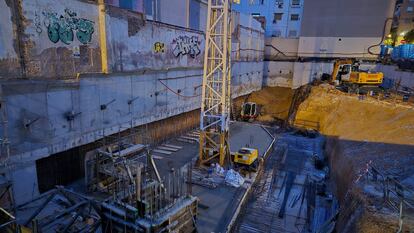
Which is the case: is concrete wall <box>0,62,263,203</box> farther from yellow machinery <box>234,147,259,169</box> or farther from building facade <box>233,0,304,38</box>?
building facade <box>233,0,304,38</box>

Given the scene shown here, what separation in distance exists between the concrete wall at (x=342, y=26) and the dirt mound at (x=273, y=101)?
7.29 meters

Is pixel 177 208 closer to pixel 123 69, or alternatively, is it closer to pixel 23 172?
pixel 23 172

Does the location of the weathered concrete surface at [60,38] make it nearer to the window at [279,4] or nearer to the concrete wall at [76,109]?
the concrete wall at [76,109]

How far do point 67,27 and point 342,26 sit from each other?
38.2 meters

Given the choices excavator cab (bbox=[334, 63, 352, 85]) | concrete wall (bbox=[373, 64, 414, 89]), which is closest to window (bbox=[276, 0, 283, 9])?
concrete wall (bbox=[373, 64, 414, 89])

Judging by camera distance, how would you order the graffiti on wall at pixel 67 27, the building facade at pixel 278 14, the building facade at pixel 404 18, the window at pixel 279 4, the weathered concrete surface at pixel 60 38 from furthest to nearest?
the building facade at pixel 404 18 < the window at pixel 279 4 < the building facade at pixel 278 14 < the graffiti on wall at pixel 67 27 < the weathered concrete surface at pixel 60 38

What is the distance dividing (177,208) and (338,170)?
11.6 meters

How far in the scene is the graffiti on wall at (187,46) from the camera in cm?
2017

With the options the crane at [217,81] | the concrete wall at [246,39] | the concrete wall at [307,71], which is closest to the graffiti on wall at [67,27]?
the crane at [217,81]

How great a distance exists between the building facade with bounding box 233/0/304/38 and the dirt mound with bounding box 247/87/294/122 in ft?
36.9

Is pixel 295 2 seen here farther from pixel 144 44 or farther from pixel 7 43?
pixel 7 43

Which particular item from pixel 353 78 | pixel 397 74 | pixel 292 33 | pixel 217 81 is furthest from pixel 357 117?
pixel 292 33

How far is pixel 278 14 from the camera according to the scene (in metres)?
45.1

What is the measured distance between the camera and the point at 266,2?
148 feet
